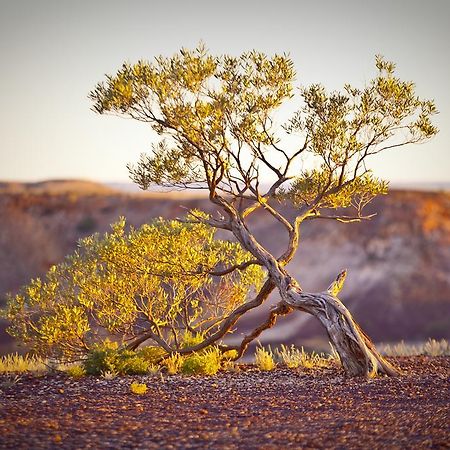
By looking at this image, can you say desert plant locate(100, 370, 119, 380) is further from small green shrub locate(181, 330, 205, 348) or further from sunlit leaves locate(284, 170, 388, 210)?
sunlit leaves locate(284, 170, 388, 210)

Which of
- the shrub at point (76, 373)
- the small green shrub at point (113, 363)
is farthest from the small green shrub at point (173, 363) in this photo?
the shrub at point (76, 373)

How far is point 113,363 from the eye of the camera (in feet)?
47.1

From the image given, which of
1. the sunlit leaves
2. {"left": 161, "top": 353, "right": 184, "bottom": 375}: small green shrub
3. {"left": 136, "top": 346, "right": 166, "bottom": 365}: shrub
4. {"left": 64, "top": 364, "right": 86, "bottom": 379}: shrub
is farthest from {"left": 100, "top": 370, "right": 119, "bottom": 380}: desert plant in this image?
the sunlit leaves

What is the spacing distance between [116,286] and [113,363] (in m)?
1.76

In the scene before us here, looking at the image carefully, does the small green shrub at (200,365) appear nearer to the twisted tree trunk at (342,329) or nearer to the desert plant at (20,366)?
the twisted tree trunk at (342,329)

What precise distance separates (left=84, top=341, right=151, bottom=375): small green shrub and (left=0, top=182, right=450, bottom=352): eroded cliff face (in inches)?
1085

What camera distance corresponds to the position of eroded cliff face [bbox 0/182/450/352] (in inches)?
1772

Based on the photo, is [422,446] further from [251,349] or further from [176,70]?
[251,349]

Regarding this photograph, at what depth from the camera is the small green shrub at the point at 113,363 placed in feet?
47.0

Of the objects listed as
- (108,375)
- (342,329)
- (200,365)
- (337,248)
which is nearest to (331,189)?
(342,329)

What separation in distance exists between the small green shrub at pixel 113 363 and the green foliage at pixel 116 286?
0.75 meters

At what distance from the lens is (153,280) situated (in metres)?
15.8

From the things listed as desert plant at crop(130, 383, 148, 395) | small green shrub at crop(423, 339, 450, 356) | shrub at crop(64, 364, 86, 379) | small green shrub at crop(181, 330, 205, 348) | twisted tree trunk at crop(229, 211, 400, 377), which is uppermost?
twisted tree trunk at crop(229, 211, 400, 377)

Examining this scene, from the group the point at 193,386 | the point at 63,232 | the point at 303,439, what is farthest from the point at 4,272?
the point at 303,439
